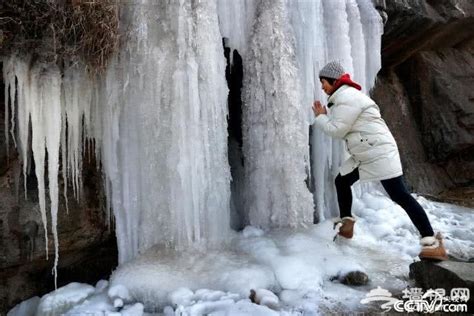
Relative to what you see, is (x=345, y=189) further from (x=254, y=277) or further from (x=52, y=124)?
(x=52, y=124)

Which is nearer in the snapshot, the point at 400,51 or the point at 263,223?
the point at 263,223

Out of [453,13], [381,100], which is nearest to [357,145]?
[381,100]

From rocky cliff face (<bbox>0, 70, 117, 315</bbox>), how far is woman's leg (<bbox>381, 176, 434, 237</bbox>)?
8.64 ft

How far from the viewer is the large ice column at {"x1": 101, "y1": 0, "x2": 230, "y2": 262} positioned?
411cm

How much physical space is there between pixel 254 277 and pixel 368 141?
1438 mm

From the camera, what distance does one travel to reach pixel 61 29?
3695mm

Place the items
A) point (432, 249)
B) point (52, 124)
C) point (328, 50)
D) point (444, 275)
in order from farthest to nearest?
1. point (328, 50)
2. point (52, 124)
3. point (432, 249)
4. point (444, 275)

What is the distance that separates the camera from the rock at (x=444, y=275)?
307 cm

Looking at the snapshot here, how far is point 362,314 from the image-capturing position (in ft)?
10.3

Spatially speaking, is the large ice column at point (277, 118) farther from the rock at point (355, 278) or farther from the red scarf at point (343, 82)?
the rock at point (355, 278)

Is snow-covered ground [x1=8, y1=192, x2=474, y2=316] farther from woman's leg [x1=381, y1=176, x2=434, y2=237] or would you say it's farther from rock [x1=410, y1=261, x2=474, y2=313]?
woman's leg [x1=381, y1=176, x2=434, y2=237]

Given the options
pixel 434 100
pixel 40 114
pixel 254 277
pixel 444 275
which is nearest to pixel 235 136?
pixel 254 277

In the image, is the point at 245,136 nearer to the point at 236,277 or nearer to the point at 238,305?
the point at 236,277

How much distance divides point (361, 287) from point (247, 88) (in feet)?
7.50
